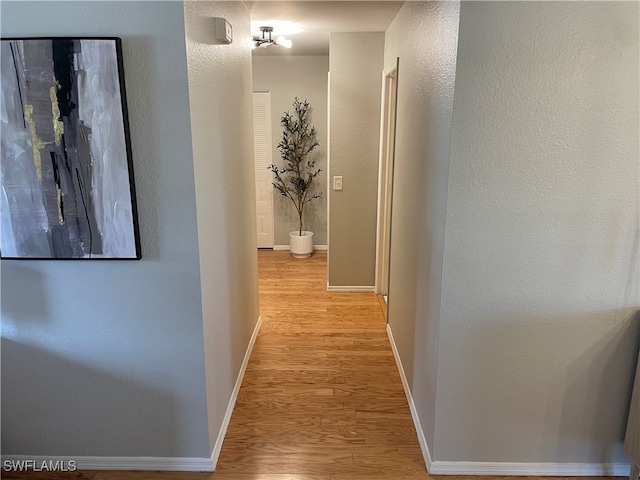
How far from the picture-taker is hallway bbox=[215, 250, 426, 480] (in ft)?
6.76

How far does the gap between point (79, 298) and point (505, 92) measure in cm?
182

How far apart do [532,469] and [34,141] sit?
2424mm

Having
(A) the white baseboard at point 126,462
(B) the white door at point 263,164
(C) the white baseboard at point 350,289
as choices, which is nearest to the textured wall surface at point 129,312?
(A) the white baseboard at point 126,462

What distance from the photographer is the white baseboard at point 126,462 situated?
78.5 inches

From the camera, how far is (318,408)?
8.08 ft

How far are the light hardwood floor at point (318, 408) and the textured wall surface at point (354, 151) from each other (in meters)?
0.53

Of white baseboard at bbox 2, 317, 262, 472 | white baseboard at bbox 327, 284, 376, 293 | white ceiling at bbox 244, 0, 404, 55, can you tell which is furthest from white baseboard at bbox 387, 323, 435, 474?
white ceiling at bbox 244, 0, 404, 55

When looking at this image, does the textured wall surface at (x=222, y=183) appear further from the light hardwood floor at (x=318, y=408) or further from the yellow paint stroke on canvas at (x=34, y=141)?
the yellow paint stroke on canvas at (x=34, y=141)

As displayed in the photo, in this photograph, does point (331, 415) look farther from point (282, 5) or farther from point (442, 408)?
point (282, 5)

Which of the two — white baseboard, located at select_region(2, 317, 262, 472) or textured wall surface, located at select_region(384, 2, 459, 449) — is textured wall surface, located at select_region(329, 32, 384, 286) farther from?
white baseboard, located at select_region(2, 317, 262, 472)

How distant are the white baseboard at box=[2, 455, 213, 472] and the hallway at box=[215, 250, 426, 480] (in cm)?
12

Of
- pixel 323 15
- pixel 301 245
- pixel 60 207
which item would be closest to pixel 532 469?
pixel 60 207

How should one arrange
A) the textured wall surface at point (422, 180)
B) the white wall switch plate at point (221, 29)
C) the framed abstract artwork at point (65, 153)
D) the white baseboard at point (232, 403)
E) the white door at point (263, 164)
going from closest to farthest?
the framed abstract artwork at point (65, 153) < the textured wall surface at point (422, 180) < the white wall switch plate at point (221, 29) < the white baseboard at point (232, 403) < the white door at point (263, 164)

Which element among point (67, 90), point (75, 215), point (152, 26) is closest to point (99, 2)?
point (152, 26)
